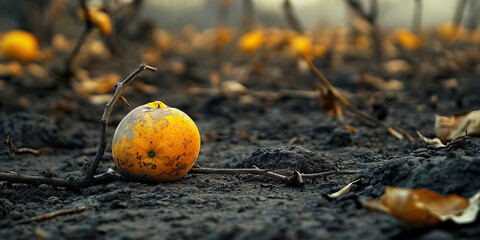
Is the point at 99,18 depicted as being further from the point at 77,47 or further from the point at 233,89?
the point at 233,89

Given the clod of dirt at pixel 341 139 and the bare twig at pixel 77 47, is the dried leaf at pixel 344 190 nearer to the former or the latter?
the clod of dirt at pixel 341 139

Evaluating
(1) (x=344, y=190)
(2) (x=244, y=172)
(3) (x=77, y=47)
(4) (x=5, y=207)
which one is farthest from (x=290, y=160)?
(3) (x=77, y=47)

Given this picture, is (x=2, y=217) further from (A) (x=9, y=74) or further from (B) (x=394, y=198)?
(A) (x=9, y=74)

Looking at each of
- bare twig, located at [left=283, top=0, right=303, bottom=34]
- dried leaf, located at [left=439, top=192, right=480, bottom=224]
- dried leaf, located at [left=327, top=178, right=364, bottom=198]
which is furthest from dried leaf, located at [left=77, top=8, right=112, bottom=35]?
dried leaf, located at [left=439, top=192, right=480, bottom=224]

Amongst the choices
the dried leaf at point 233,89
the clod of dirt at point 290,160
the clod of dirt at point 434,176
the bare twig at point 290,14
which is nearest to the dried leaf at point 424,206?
the clod of dirt at point 434,176

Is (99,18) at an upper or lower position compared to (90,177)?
upper

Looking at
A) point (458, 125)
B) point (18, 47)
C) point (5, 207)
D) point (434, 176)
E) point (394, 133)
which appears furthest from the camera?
point (18, 47)

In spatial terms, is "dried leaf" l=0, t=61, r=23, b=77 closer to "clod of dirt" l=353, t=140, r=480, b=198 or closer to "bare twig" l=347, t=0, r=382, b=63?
"bare twig" l=347, t=0, r=382, b=63
